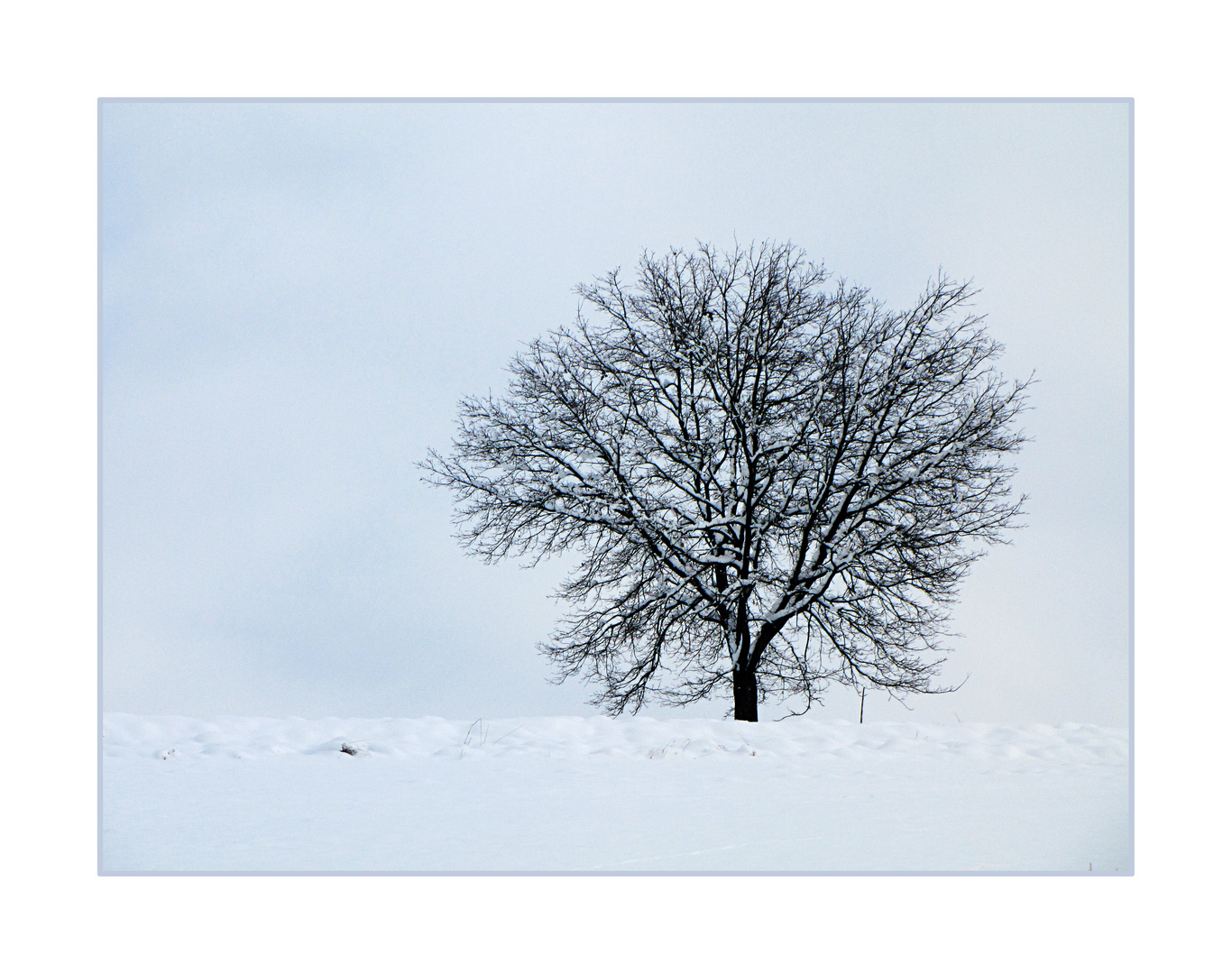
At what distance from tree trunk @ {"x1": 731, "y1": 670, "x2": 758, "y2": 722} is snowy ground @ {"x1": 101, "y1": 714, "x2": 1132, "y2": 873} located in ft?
11.2

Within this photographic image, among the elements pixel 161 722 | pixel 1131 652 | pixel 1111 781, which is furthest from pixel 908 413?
pixel 161 722

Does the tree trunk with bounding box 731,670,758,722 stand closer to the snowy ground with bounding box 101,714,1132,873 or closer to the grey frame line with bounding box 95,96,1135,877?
the snowy ground with bounding box 101,714,1132,873

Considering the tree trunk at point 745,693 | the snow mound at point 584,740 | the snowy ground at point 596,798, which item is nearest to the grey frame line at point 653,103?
the snowy ground at point 596,798

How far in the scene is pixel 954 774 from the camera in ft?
23.9

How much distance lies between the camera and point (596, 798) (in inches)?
262

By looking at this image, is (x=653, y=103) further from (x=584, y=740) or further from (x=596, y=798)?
(x=596, y=798)

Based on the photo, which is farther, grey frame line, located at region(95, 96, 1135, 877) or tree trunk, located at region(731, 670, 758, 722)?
tree trunk, located at region(731, 670, 758, 722)

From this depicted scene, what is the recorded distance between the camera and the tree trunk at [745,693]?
11.7 meters

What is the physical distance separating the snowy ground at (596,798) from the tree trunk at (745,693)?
11.2ft

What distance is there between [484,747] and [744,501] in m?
5.21

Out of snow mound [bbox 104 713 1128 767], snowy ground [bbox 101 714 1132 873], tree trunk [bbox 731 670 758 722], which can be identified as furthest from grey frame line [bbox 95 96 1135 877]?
tree trunk [bbox 731 670 758 722]

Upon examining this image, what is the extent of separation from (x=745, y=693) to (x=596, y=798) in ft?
17.6

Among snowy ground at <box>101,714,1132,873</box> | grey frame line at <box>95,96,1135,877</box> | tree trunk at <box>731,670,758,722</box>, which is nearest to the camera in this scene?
Result: snowy ground at <box>101,714,1132,873</box>

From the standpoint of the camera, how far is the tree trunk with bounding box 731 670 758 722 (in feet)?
38.2
